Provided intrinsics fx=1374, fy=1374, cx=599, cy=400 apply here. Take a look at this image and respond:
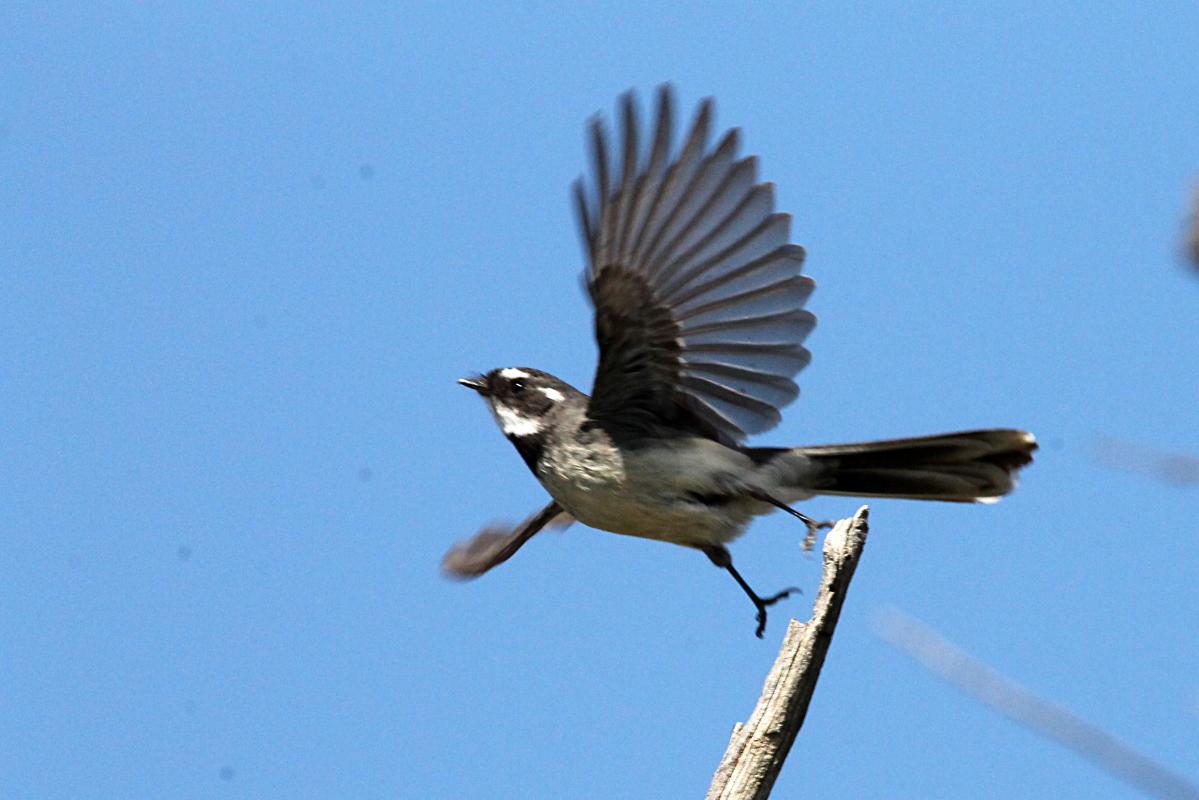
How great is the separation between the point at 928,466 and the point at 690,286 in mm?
1260

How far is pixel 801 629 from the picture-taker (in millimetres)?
4141

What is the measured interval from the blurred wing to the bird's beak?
65 cm

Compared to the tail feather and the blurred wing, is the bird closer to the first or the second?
the tail feather

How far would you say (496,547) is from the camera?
6.97m

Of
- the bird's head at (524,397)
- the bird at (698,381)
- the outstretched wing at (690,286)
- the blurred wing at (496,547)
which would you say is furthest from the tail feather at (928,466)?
the blurred wing at (496,547)

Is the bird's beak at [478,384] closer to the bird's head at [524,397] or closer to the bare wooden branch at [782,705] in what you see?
the bird's head at [524,397]

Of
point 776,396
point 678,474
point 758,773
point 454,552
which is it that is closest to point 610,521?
point 678,474

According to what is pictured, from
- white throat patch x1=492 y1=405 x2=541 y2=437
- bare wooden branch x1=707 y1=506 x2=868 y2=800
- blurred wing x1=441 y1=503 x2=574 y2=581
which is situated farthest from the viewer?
blurred wing x1=441 y1=503 x2=574 y2=581

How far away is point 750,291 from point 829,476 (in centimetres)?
87

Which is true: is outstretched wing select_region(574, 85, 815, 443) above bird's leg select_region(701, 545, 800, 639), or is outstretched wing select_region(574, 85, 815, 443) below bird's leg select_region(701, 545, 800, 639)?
above

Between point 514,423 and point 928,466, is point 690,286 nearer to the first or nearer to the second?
point 514,423

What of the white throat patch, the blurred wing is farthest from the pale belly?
the blurred wing

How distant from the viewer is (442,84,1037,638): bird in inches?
222

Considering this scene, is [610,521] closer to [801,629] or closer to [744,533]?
[744,533]
